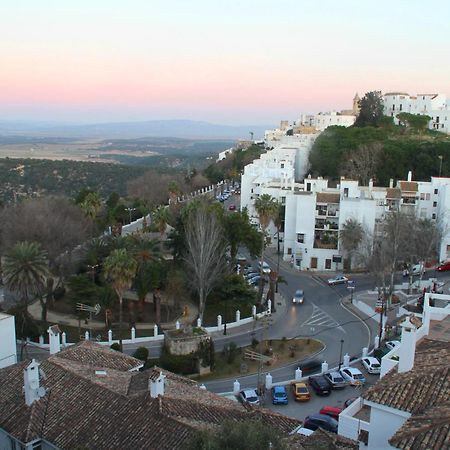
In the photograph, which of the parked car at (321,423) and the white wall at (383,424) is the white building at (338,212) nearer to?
the parked car at (321,423)

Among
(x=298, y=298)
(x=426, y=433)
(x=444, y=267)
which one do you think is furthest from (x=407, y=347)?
(x=444, y=267)

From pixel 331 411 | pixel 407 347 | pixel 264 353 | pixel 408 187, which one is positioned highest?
pixel 408 187

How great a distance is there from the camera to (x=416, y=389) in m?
13.8

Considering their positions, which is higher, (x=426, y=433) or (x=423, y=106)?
(x=423, y=106)

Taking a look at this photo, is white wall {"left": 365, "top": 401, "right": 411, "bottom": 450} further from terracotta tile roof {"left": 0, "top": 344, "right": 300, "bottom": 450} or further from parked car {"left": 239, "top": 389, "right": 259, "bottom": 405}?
parked car {"left": 239, "top": 389, "right": 259, "bottom": 405}

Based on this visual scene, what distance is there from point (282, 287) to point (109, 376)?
27401 millimetres

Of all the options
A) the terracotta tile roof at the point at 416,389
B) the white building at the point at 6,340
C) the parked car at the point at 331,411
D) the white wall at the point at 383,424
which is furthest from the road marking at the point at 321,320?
the white wall at the point at 383,424

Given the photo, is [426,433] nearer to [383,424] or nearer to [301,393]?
[383,424]

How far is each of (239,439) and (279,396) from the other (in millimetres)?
15341

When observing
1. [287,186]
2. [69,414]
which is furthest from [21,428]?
[287,186]

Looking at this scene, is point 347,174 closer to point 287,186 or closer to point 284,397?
point 287,186

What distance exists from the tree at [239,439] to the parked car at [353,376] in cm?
1694

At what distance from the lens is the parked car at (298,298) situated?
4216 centimetres

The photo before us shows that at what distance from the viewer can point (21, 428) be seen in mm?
17484
